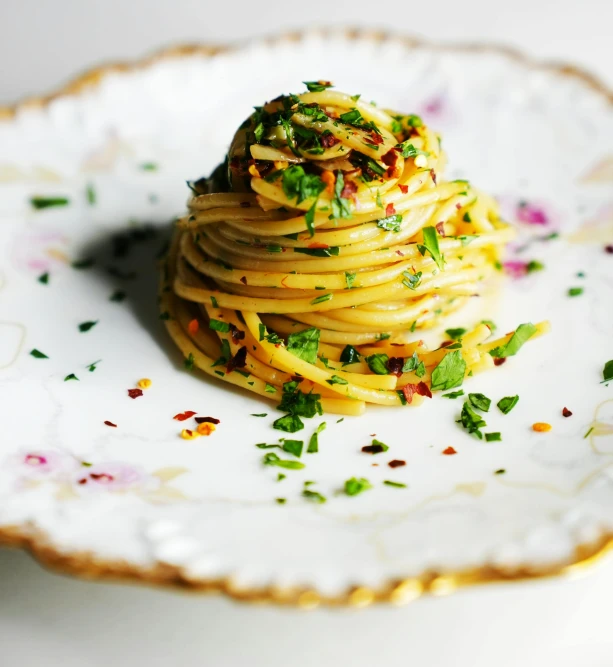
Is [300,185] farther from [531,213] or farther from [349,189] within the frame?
[531,213]

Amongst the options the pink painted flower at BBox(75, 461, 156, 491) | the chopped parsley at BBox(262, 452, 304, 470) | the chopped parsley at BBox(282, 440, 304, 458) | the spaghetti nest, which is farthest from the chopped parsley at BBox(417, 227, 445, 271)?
the pink painted flower at BBox(75, 461, 156, 491)

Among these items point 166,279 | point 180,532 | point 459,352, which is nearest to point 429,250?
point 459,352

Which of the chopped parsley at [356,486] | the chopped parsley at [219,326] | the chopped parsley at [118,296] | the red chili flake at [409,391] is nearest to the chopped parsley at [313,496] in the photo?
the chopped parsley at [356,486]

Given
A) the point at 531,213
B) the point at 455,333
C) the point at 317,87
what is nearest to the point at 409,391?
the point at 455,333

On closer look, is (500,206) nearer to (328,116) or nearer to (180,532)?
(328,116)

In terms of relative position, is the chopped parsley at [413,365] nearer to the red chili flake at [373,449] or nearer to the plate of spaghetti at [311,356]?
the plate of spaghetti at [311,356]
